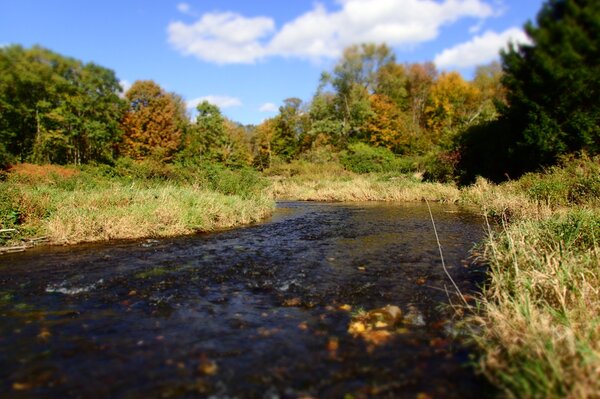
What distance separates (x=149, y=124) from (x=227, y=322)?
4263 centimetres

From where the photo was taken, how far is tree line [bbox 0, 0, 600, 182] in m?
18.8

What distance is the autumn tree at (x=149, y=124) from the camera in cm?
4312

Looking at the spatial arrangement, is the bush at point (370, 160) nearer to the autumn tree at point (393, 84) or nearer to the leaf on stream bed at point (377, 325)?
the autumn tree at point (393, 84)

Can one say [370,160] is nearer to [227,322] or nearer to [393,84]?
[393,84]

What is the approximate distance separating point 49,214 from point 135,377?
32.2ft

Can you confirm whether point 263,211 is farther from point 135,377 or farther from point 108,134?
point 108,134

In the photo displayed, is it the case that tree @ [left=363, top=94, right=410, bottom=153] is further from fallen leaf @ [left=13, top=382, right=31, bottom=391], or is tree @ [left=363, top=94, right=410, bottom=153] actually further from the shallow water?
fallen leaf @ [left=13, top=382, right=31, bottom=391]

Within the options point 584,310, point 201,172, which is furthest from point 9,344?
point 201,172

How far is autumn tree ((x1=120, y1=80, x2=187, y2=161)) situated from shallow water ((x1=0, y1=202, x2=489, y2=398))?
114 feet

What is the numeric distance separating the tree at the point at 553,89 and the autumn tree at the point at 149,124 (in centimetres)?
3283

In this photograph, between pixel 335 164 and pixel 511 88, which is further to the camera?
pixel 335 164

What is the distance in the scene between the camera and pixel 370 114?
5097cm

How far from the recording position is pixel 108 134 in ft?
122

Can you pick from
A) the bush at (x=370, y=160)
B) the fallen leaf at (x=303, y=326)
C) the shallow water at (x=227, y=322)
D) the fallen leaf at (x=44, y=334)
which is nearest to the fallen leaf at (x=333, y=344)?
the shallow water at (x=227, y=322)
